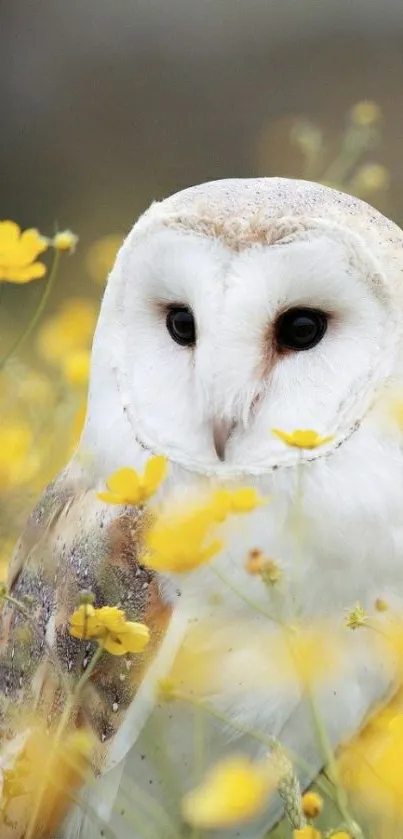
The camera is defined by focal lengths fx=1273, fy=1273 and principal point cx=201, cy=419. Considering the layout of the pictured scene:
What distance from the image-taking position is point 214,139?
293cm

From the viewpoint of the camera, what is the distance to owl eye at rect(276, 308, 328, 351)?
757 millimetres

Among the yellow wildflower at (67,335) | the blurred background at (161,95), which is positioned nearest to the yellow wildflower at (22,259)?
the yellow wildflower at (67,335)

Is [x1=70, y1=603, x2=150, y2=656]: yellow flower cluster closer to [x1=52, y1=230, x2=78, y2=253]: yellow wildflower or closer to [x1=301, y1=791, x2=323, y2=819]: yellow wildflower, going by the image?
[x1=301, y1=791, x2=323, y2=819]: yellow wildflower

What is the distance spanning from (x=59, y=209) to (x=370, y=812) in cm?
245

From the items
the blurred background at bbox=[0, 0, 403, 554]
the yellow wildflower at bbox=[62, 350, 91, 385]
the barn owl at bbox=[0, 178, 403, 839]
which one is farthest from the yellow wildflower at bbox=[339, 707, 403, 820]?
the blurred background at bbox=[0, 0, 403, 554]

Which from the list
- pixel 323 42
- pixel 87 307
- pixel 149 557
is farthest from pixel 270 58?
pixel 149 557

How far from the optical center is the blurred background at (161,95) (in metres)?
2.61

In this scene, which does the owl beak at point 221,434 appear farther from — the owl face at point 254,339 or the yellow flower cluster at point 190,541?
the yellow flower cluster at point 190,541

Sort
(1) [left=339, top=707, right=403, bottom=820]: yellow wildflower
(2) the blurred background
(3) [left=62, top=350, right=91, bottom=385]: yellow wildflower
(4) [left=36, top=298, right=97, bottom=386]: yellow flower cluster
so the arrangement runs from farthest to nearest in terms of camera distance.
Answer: (2) the blurred background
(4) [left=36, top=298, right=97, bottom=386]: yellow flower cluster
(3) [left=62, top=350, right=91, bottom=385]: yellow wildflower
(1) [left=339, top=707, right=403, bottom=820]: yellow wildflower

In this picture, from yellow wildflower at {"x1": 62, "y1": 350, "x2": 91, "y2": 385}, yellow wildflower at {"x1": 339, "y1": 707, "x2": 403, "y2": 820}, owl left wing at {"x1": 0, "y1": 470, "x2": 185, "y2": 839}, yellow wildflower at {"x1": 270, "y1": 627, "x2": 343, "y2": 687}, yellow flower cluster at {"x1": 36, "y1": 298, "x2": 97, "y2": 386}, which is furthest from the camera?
yellow flower cluster at {"x1": 36, "y1": 298, "x2": 97, "y2": 386}

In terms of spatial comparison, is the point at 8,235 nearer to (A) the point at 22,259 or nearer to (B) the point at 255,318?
(A) the point at 22,259

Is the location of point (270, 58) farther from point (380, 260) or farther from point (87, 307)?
point (380, 260)

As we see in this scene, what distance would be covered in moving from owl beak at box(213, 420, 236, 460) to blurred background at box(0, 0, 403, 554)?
1382 millimetres

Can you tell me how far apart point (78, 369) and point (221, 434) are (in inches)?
9.4
